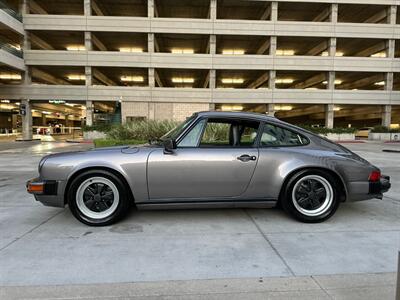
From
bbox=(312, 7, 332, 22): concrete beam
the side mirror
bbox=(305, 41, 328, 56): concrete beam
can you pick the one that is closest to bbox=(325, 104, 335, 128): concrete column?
bbox=(305, 41, 328, 56): concrete beam

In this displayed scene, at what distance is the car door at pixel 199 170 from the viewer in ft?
12.9

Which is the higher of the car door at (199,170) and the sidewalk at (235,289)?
the car door at (199,170)

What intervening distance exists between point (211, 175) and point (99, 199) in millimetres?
1525

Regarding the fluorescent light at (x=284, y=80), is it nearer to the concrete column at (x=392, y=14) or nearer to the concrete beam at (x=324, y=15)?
the concrete beam at (x=324, y=15)

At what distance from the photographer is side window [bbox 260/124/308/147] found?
4.21m

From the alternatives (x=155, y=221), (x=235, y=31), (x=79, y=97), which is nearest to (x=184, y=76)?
(x=235, y=31)

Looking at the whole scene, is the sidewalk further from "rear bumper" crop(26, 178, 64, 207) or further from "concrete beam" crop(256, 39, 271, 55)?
"concrete beam" crop(256, 39, 271, 55)

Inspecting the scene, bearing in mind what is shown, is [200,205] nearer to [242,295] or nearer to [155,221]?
[155,221]

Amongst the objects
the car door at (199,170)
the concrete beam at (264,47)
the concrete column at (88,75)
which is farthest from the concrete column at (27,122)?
the car door at (199,170)

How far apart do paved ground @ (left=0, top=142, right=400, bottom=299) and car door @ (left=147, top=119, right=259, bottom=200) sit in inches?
18.3

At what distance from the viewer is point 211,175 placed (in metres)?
3.99

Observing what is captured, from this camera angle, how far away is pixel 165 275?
276cm

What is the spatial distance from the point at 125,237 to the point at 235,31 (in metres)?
30.4

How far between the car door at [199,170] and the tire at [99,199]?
430mm
